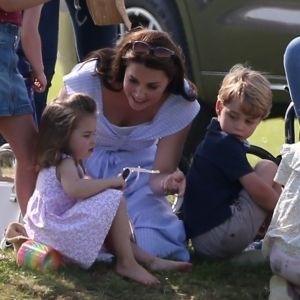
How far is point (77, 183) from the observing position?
176 inches

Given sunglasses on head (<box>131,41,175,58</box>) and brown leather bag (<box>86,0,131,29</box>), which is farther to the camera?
brown leather bag (<box>86,0,131,29</box>)

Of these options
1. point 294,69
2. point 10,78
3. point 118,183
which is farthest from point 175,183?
point 10,78

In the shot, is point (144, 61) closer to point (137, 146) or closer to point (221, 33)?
point (137, 146)

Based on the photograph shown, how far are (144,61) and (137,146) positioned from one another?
51cm

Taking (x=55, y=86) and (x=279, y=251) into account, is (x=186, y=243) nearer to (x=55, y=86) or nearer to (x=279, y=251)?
(x=279, y=251)

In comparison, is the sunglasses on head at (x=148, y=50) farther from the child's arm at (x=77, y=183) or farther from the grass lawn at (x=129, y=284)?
the grass lawn at (x=129, y=284)

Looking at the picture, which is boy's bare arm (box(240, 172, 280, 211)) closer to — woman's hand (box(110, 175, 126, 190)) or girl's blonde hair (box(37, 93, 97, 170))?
woman's hand (box(110, 175, 126, 190))

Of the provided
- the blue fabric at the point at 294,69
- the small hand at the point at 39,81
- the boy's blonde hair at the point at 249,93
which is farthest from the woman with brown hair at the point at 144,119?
the blue fabric at the point at 294,69

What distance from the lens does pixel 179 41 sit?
6.54 m

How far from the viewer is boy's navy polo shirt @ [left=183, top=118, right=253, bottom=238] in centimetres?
466

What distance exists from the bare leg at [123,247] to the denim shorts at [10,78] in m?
0.57

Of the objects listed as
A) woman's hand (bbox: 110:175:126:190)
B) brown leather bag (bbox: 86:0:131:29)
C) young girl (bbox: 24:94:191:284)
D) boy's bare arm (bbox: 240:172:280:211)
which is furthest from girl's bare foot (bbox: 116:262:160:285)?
brown leather bag (bbox: 86:0:131:29)

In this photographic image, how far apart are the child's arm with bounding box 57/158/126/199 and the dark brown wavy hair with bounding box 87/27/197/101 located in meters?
0.55

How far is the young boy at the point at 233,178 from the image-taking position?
4.66 meters
